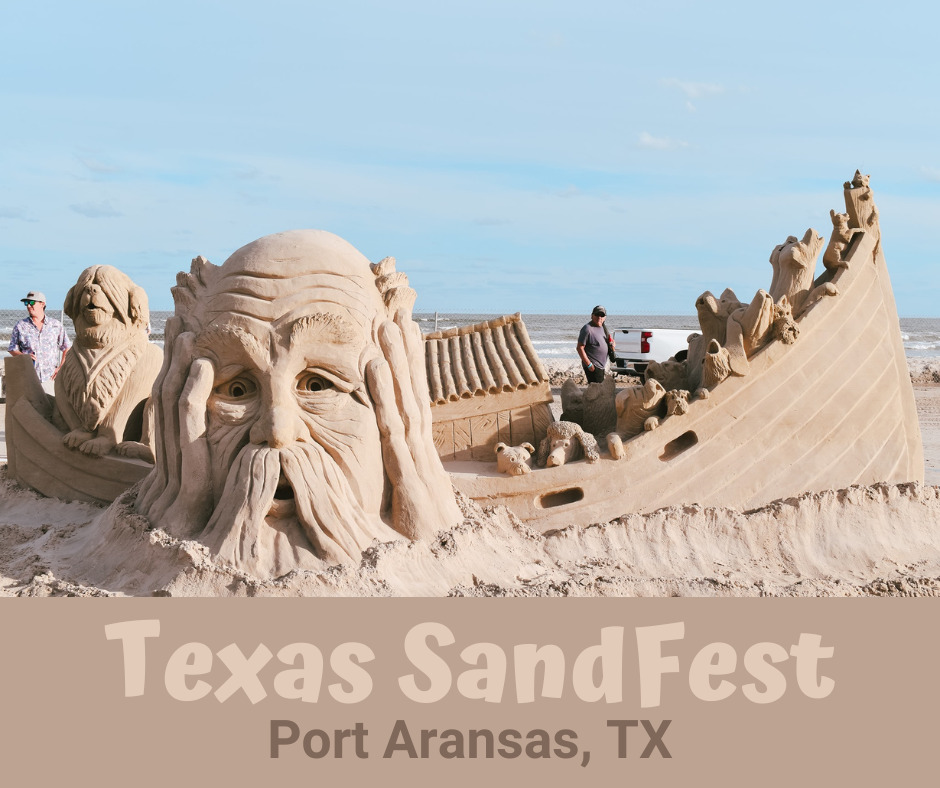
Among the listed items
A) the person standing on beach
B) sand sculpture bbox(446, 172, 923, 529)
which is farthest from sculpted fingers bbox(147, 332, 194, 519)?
the person standing on beach

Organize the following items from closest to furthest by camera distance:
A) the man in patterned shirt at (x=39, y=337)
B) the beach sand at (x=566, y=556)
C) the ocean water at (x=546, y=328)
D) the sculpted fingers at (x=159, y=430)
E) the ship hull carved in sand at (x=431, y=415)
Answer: the beach sand at (x=566, y=556) → the ship hull carved in sand at (x=431, y=415) → the sculpted fingers at (x=159, y=430) → the man in patterned shirt at (x=39, y=337) → the ocean water at (x=546, y=328)

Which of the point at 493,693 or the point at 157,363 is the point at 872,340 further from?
the point at 157,363

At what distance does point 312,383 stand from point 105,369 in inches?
74.2

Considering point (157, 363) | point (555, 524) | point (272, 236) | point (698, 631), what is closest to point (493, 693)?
point (698, 631)

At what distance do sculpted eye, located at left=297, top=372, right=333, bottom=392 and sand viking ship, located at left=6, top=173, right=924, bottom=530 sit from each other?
43.4 inches

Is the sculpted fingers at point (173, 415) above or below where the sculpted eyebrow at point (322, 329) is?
below

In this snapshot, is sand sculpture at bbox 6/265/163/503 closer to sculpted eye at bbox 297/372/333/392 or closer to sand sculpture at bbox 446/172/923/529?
sculpted eye at bbox 297/372/333/392

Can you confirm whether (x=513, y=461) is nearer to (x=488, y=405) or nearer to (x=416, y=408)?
(x=488, y=405)

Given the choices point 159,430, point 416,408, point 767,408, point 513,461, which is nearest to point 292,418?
point 416,408

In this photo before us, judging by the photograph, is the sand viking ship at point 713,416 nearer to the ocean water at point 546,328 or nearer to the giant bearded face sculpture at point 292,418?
the giant bearded face sculpture at point 292,418

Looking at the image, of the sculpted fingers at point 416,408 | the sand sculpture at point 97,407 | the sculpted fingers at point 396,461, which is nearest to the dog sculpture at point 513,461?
the sculpted fingers at point 416,408

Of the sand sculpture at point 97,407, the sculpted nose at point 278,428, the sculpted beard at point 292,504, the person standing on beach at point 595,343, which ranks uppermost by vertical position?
the person standing on beach at point 595,343

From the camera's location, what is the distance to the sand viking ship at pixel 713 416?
5.38 meters

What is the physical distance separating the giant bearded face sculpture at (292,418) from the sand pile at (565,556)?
5.7 inches
